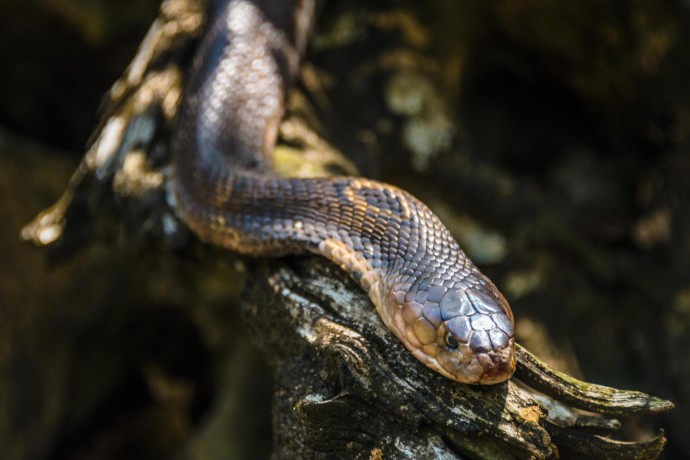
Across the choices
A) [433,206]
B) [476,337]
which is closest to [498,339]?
[476,337]

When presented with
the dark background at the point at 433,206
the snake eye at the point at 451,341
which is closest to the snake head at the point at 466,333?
the snake eye at the point at 451,341

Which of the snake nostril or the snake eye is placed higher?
the snake nostril

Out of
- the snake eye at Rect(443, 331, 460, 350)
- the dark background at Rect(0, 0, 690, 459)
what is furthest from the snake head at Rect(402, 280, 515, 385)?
the dark background at Rect(0, 0, 690, 459)

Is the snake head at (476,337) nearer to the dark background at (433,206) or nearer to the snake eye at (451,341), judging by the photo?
the snake eye at (451,341)

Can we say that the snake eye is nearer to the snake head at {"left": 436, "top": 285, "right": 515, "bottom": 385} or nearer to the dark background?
the snake head at {"left": 436, "top": 285, "right": 515, "bottom": 385}

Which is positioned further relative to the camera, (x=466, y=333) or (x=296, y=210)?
(x=296, y=210)

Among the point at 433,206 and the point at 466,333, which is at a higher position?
the point at 466,333

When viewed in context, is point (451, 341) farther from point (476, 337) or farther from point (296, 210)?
point (296, 210)

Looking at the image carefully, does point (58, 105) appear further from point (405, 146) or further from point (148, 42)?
point (405, 146)
